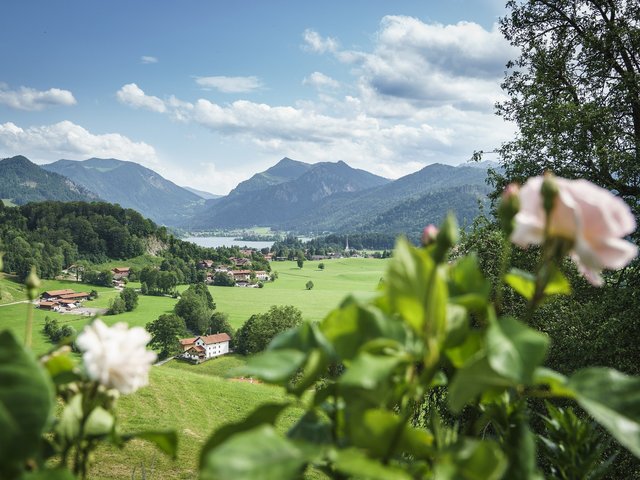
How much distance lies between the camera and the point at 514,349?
2.05 ft

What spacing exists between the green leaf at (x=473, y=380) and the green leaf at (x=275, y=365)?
217 mm

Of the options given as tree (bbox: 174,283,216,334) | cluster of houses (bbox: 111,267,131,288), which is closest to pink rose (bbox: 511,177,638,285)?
tree (bbox: 174,283,216,334)

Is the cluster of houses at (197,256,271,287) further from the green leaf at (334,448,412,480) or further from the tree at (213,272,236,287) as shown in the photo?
the green leaf at (334,448,412,480)

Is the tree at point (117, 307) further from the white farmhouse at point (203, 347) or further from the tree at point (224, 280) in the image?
the tree at point (224, 280)

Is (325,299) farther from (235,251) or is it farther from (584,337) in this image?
(584,337)

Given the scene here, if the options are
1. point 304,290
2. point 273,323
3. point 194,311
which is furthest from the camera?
point 304,290

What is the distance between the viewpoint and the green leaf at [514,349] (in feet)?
1.96

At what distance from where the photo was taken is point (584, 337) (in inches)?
375

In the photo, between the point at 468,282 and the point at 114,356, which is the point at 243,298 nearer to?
the point at 114,356

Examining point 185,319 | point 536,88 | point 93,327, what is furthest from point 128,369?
point 185,319

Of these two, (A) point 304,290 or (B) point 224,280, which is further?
(B) point 224,280

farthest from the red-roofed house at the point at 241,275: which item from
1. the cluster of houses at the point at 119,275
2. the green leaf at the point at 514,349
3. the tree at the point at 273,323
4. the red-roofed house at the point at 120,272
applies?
the green leaf at the point at 514,349

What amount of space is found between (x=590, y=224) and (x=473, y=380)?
321 millimetres

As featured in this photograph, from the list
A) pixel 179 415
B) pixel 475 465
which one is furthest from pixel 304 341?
pixel 179 415
